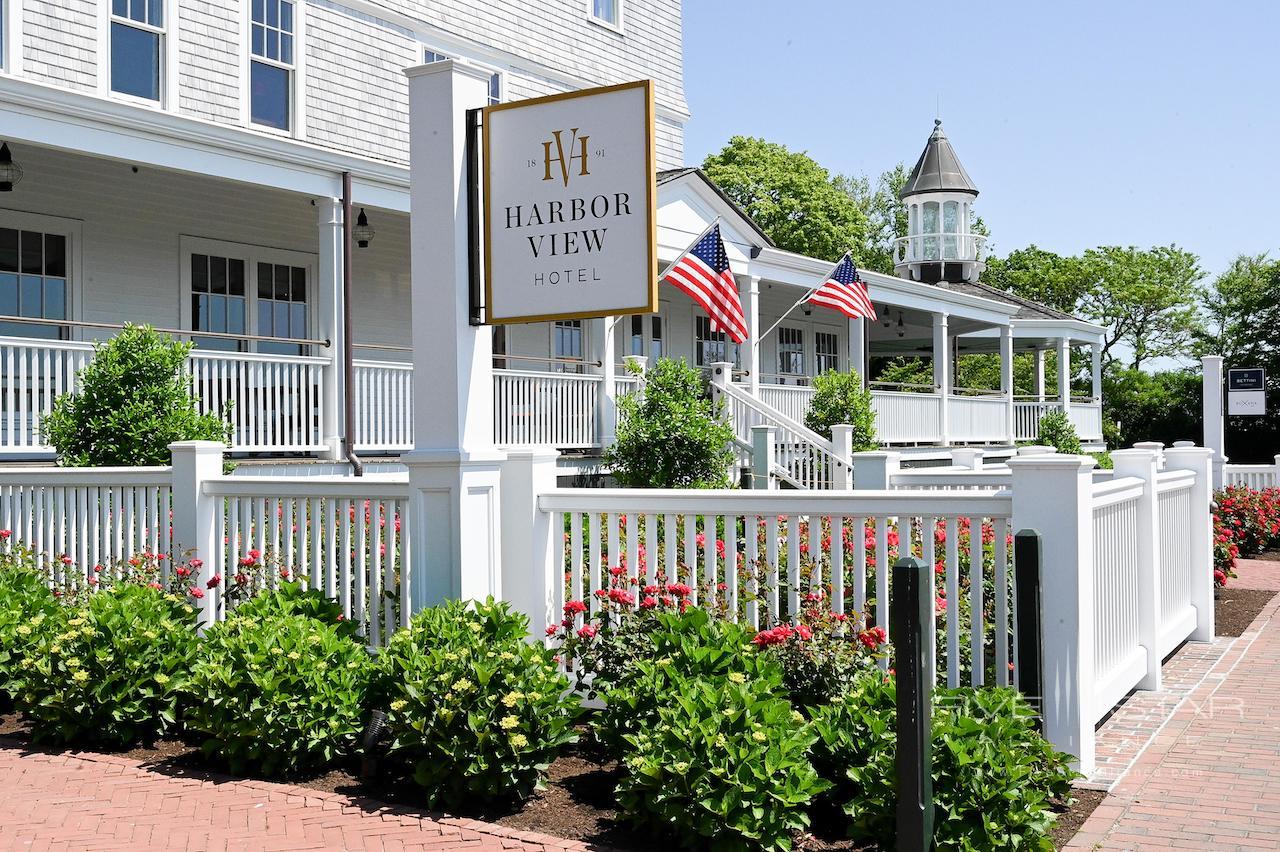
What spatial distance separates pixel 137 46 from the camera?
15.6 metres

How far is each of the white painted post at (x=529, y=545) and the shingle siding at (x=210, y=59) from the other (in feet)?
36.5

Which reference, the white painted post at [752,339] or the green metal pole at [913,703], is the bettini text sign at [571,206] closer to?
the green metal pole at [913,703]

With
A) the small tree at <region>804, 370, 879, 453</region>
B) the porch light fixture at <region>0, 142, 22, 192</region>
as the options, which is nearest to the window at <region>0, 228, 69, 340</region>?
the porch light fixture at <region>0, 142, 22, 192</region>

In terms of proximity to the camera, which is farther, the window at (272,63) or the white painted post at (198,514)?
the window at (272,63)

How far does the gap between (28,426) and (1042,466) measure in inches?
441

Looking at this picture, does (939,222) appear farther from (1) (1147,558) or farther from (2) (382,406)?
(1) (1147,558)

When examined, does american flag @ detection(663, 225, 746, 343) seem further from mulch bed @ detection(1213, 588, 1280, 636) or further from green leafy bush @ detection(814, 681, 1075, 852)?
green leafy bush @ detection(814, 681, 1075, 852)

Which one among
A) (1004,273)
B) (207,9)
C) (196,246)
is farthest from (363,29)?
(1004,273)

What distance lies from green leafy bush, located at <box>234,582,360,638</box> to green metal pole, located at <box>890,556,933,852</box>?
3383 mm

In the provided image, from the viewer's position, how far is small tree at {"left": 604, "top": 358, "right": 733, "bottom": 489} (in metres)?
15.9

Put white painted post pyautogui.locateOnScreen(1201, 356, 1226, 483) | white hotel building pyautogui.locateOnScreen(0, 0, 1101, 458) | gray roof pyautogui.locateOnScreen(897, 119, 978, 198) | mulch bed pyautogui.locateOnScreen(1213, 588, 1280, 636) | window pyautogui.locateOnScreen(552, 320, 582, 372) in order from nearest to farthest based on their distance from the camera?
mulch bed pyautogui.locateOnScreen(1213, 588, 1280, 636) < white hotel building pyautogui.locateOnScreen(0, 0, 1101, 458) < window pyautogui.locateOnScreen(552, 320, 582, 372) < white painted post pyautogui.locateOnScreen(1201, 356, 1226, 483) < gray roof pyautogui.locateOnScreen(897, 119, 978, 198)

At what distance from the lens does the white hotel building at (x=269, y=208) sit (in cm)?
1370

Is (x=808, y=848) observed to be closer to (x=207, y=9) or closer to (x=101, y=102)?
(x=101, y=102)

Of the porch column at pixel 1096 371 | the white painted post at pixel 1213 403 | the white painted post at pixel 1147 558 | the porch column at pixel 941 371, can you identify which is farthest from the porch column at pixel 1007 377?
the white painted post at pixel 1147 558
